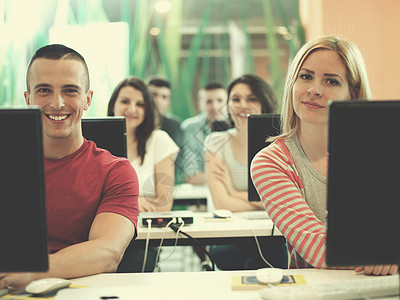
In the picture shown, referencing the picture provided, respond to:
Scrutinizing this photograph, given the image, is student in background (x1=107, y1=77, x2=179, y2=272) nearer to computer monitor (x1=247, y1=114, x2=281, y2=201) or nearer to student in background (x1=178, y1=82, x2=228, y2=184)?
computer monitor (x1=247, y1=114, x2=281, y2=201)

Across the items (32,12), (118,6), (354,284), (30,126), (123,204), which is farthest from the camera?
(118,6)

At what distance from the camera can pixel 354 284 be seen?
1.29 metres

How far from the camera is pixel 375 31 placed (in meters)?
4.26

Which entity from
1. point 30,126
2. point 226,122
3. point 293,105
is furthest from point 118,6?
point 30,126

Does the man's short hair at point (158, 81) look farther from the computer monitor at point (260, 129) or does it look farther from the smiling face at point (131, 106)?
the computer monitor at point (260, 129)

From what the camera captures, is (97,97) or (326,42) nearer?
(326,42)

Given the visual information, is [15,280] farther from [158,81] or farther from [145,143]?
[158,81]

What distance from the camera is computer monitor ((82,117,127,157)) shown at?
221 cm

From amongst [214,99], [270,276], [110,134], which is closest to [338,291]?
[270,276]

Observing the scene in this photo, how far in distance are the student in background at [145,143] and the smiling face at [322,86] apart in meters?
1.45

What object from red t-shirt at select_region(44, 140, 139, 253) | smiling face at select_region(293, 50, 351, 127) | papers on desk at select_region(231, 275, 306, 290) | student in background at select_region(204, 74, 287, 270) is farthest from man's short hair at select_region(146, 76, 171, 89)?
papers on desk at select_region(231, 275, 306, 290)

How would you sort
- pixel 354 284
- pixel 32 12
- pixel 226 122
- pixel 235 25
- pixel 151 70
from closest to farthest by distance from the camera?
pixel 354 284 → pixel 32 12 → pixel 226 122 → pixel 151 70 → pixel 235 25

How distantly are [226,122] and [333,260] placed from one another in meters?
2.31

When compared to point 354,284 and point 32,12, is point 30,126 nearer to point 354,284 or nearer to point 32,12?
point 354,284
